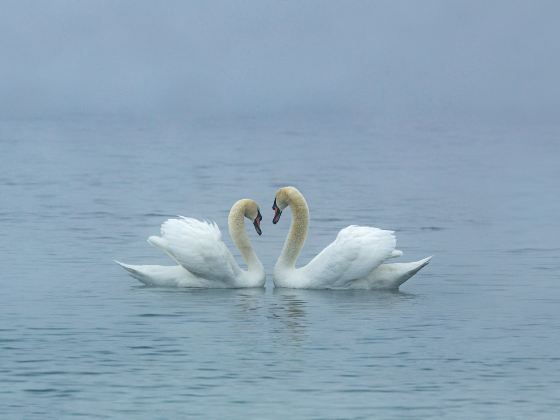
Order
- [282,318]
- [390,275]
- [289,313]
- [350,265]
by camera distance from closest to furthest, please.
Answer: [282,318], [289,313], [350,265], [390,275]

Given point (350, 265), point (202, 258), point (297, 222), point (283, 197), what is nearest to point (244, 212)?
point (283, 197)

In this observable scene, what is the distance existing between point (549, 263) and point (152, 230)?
609 centimetres

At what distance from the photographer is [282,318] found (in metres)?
19.1

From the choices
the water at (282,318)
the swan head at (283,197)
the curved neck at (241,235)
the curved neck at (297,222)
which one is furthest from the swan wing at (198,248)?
the swan head at (283,197)

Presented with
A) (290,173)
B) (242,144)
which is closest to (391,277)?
(290,173)

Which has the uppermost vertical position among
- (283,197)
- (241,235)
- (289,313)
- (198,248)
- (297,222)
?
(283,197)

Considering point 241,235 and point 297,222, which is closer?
point 241,235

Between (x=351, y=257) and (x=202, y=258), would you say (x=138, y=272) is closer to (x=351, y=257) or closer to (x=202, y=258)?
(x=202, y=258)

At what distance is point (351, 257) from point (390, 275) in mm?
568

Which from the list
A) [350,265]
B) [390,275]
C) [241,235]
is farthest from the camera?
[241,235]

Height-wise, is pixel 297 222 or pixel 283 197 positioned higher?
pixel 283 197

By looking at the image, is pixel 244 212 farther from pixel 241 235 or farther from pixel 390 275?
pixel 390 275

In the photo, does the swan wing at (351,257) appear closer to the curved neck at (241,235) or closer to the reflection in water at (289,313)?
the reflection in water at (289,313)

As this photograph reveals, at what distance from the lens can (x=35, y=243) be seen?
25031 mm
